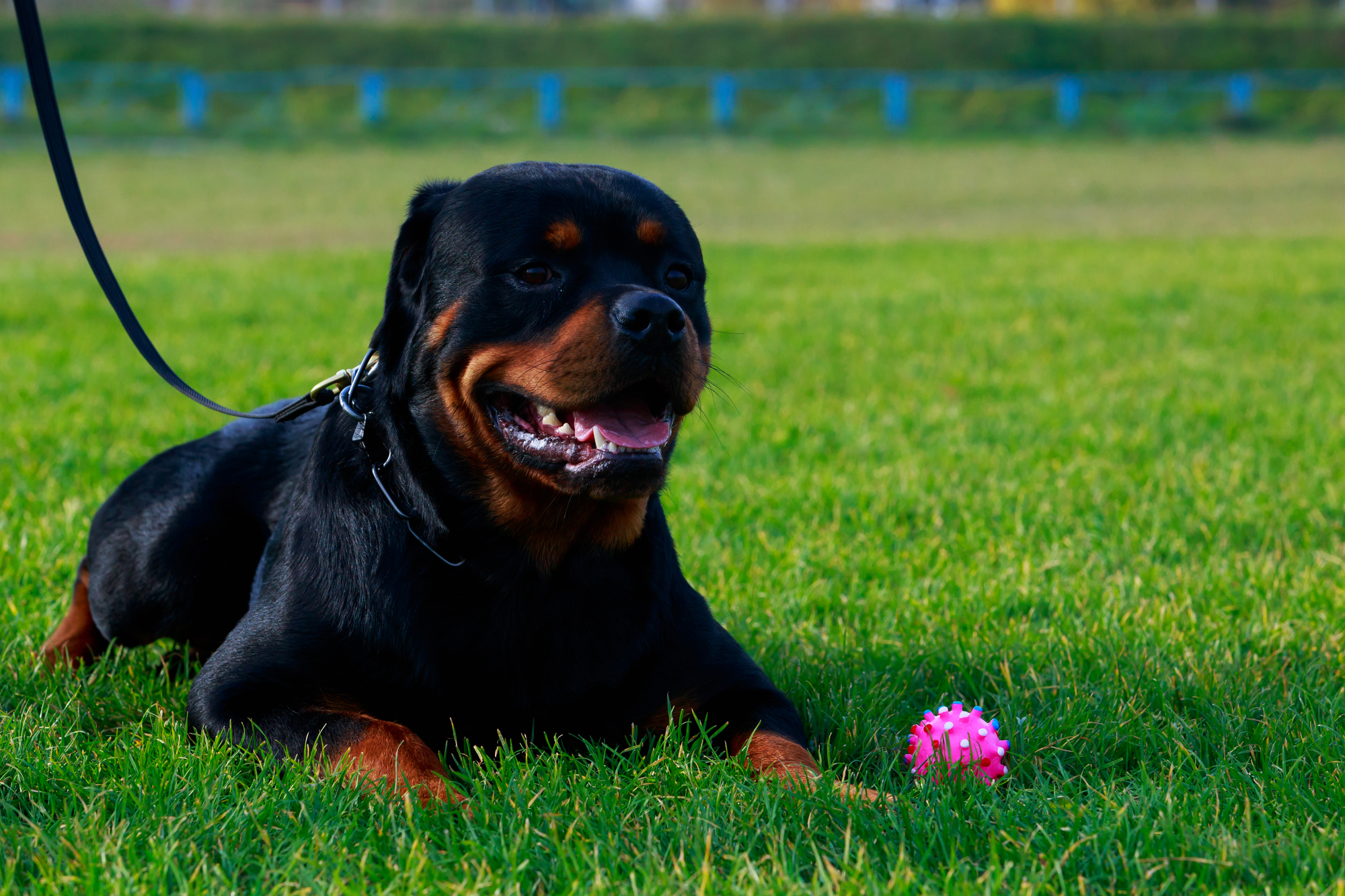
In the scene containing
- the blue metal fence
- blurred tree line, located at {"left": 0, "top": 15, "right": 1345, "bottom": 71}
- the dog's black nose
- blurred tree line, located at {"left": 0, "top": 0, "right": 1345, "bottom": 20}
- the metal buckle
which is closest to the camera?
the dog's black nose

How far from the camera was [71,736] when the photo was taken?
2.85 meters

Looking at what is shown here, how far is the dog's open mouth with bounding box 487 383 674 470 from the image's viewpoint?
2.69 m

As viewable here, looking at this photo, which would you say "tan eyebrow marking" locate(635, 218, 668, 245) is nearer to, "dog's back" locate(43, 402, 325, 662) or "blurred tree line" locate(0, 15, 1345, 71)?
"dog's back" locate(43, 402, 325, 662)

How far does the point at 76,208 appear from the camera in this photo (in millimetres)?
3193

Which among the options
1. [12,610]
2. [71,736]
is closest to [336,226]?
[12,610]

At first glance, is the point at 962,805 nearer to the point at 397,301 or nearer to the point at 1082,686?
the point at 1082,686

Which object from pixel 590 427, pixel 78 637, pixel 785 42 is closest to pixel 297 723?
pixel 590 427

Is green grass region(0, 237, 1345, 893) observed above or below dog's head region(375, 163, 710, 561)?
below

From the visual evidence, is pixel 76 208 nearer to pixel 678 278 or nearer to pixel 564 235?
pixel 564 235

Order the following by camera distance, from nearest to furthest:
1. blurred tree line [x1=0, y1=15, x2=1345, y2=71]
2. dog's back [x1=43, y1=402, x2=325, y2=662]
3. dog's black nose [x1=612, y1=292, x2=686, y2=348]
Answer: dog's black nose [x1=612, y1=292, x2=686, y2=348] < dog's back [x1=43, y1=402, x2=325, y2=662] < blurred tree line [x1=0, y1=15, x2=1345, y2=71]

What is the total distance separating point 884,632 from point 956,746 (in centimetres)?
97

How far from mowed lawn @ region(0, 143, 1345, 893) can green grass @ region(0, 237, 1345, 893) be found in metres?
0.01

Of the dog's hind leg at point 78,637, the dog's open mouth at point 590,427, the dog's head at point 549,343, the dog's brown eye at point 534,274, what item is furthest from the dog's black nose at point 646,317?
the dog's hind leg at point 78,637

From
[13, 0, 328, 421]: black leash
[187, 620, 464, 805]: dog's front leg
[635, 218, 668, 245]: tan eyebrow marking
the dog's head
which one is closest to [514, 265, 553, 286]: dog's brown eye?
the dog's head
